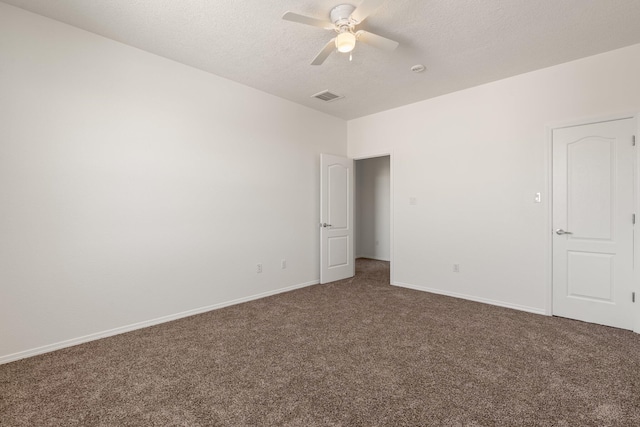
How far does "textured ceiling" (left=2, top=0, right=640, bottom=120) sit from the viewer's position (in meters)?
2.44

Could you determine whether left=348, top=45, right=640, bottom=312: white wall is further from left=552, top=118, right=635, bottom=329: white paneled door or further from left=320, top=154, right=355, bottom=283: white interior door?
left=320, top=154, right=355, bottom=283: white interior door

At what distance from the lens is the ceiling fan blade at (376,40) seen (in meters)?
2.48

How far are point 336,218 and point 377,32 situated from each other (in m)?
2.97

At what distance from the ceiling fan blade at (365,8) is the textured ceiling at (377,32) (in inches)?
9.3

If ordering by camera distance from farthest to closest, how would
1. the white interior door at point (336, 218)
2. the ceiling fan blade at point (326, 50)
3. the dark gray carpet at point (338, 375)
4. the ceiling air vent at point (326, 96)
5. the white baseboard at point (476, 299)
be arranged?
the white interior door at point (336, 218)
the ceiling air vent at point (326, 96)
the white baseboard at point (476, 299)
the ceiling fan blade at point (326, 50)
the dark gray carpet at point (338, 375)

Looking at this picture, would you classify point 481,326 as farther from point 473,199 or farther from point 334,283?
point 334,283

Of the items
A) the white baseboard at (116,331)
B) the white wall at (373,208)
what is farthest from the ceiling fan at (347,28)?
the white wall at (373,208)

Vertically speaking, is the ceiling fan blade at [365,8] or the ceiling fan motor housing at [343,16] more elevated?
the ceiling fan motor housing at [343,16]

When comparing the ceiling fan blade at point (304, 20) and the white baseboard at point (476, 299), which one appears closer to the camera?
the ceiling fan blade at point (304, 20)

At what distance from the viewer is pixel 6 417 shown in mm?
1807

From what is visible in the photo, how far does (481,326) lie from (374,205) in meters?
4.53

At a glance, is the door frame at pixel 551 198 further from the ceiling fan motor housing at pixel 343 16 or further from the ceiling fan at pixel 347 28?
the ceiling fan motor housing at pixel 343 16

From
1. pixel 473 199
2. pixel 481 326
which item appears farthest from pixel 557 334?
pixel 473 199

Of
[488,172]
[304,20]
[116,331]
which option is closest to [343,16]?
[304,20]
